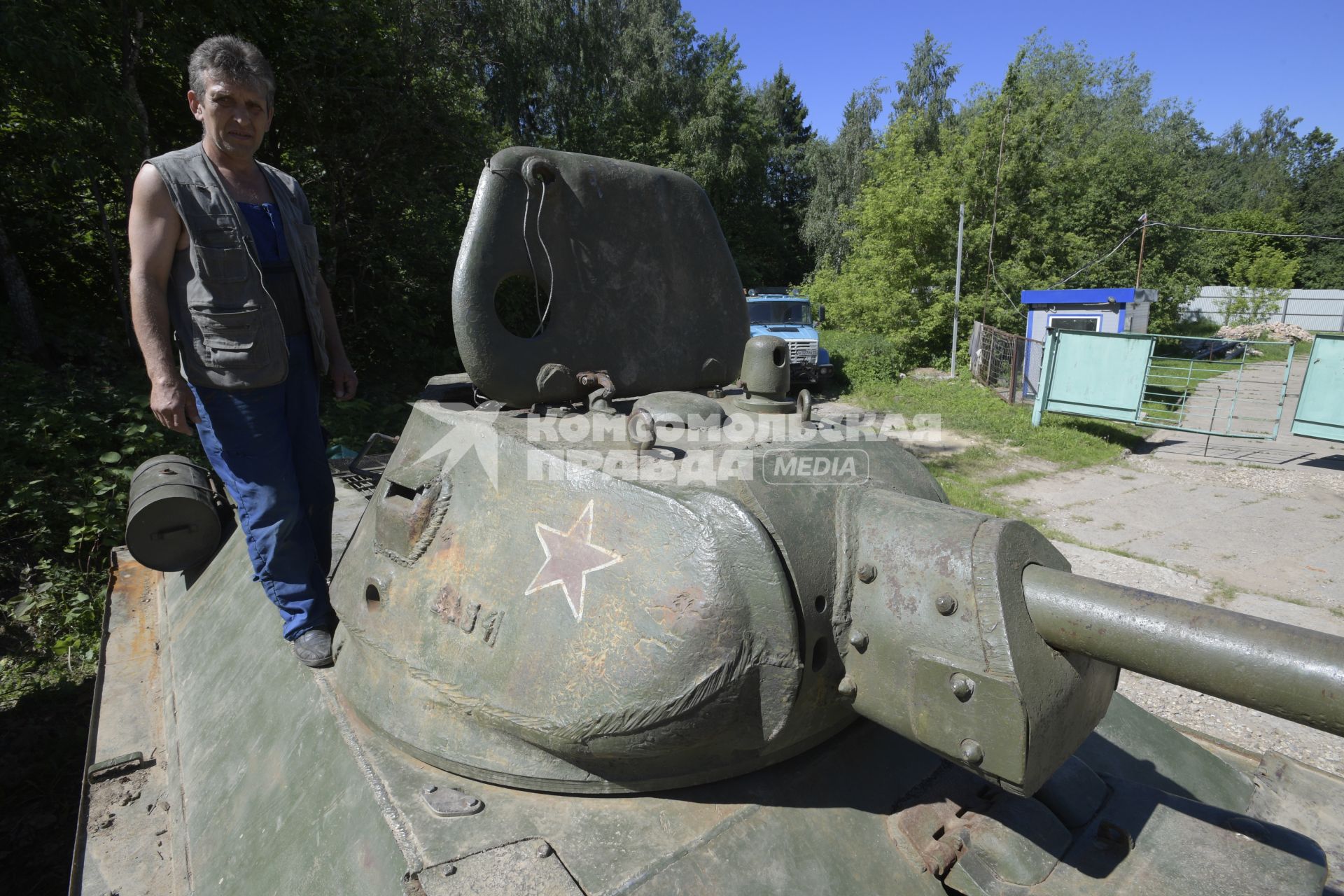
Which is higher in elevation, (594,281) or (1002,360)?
(594,281)

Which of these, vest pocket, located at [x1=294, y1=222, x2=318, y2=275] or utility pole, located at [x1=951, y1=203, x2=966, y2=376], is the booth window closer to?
utility pole, located at [x1=951, y1=203, x2=966, y2=376]

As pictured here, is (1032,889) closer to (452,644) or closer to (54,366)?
(452,644)

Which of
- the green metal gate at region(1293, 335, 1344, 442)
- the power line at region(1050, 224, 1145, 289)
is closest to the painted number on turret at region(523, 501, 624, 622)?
the green metal gate at region(1293, 335, 1344, 442)

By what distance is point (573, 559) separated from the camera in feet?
6.48

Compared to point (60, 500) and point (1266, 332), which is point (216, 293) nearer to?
point (60, 500)

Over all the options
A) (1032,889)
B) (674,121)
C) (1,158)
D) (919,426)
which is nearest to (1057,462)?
(919,426)

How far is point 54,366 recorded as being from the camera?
302 inches

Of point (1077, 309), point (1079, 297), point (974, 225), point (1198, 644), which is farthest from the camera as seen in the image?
point (974, 225)

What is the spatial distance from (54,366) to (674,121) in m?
22.8

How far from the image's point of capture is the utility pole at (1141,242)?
19864 mm

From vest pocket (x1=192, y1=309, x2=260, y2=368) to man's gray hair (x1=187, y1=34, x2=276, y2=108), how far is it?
70 cm

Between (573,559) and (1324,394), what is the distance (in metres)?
11.4

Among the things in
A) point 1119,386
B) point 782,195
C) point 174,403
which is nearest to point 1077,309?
point 1119,386

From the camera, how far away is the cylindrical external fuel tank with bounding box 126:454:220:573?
371 centimetres
